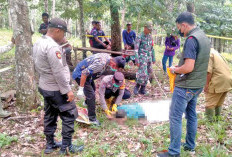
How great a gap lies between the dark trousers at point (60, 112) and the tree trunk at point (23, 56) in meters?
1.60

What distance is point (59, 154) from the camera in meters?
3.22

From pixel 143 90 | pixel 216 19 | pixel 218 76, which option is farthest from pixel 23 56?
pixel 216 19

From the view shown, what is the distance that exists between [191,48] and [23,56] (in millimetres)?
3567

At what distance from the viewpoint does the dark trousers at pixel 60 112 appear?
3.00m

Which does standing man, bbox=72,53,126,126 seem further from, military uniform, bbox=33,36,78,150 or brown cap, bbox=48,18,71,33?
brown cap, bbox=48,18,71,33

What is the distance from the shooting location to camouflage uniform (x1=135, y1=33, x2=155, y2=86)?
6.05 m

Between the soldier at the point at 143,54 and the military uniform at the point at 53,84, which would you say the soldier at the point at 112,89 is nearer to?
the military uniform at the point at 53,84

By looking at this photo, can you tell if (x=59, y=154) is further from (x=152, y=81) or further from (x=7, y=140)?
(x=152, y=81)

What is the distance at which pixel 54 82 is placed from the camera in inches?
116

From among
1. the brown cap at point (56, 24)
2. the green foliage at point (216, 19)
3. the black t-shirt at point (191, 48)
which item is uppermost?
the green foliage at point (216, 19)

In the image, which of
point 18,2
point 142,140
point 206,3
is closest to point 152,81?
point 142,140

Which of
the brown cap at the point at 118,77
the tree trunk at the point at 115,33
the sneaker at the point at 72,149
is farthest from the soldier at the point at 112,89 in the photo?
the tree trunk at the point at 115,33

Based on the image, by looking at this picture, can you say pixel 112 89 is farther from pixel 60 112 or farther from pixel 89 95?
pixel 60 112

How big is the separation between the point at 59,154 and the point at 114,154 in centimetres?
90
